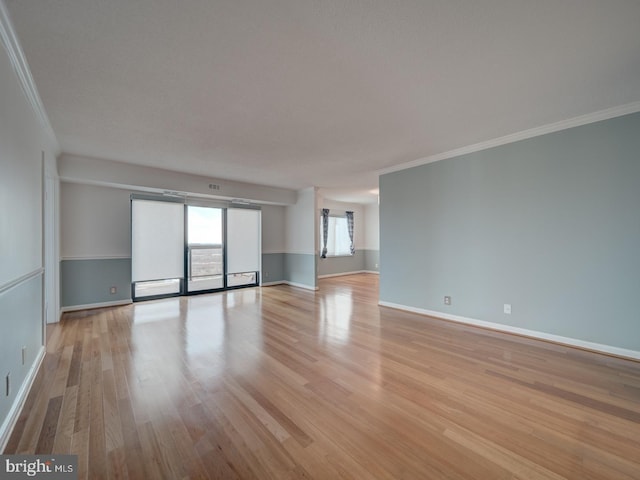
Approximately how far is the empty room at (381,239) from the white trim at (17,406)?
2 centimetres

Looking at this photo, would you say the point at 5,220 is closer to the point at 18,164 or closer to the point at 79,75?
the point at 18,164

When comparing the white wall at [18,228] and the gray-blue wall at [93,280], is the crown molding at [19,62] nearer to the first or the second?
the white wall at [18,228]

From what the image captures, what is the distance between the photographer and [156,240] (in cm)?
Answer: 546

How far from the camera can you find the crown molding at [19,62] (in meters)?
1.64

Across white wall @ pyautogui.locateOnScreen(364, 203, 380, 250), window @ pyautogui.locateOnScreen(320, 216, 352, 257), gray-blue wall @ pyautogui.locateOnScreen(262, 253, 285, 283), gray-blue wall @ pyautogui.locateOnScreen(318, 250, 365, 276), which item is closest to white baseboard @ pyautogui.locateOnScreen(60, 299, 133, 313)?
gray-blue wall @ pyautogui.locateOnScreen(262, 253, 285, 283)

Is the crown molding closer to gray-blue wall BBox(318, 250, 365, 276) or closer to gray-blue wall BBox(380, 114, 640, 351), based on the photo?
gray-blue wall BBox(380, 114, 640, 351)

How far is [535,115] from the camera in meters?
2.96

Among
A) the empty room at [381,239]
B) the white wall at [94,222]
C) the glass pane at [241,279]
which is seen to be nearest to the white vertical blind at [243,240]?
the glass pane at [241,279]

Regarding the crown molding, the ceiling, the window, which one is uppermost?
the ceiling

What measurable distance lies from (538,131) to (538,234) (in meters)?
1.28

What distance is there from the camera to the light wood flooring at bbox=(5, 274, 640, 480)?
1511 mm

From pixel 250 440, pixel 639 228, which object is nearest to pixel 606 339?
pixel 639 228

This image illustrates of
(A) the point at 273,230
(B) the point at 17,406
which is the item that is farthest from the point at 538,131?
(A) the point at 273,230

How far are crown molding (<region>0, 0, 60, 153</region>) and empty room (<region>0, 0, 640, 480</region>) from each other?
2 centimetres
